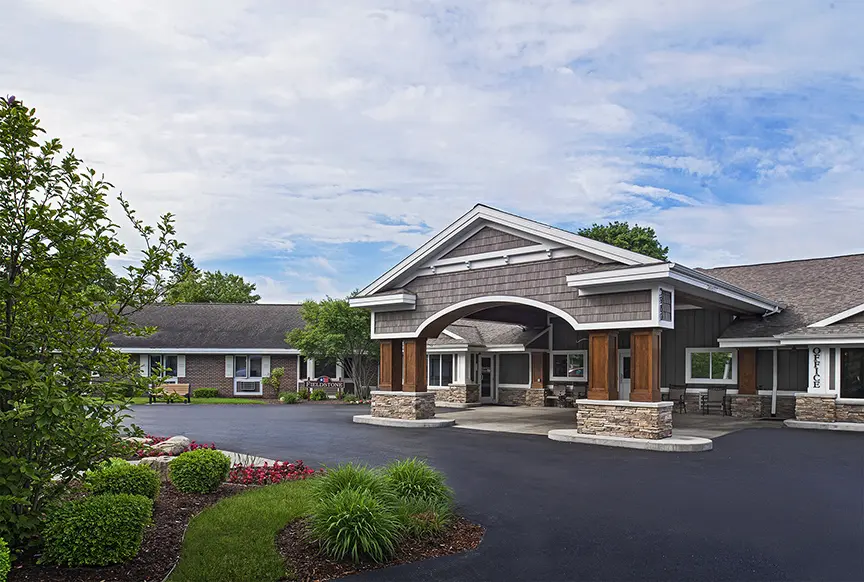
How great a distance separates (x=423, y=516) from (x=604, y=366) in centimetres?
891

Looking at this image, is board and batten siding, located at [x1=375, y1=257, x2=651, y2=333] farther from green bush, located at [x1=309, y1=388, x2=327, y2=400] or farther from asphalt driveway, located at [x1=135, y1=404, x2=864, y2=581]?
green bush, located at [x1=309, y1=388, x2=327, y2=400]

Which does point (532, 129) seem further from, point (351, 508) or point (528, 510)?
point (351, 508)

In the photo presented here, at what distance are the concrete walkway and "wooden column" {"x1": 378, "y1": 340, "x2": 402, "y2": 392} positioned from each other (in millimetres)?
2119

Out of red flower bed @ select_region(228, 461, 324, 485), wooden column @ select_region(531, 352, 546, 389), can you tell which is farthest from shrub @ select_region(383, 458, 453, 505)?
wooden column @ select_region(531, 352, 546, 389)

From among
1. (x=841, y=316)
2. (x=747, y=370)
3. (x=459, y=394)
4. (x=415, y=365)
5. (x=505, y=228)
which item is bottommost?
(x=459, y=394)

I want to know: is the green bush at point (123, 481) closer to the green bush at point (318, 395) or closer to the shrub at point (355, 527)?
the shrub at point (355, 527)

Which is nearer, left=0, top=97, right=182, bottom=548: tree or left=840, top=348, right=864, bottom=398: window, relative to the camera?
left=0, top=97, right=182, bottom=548: tree

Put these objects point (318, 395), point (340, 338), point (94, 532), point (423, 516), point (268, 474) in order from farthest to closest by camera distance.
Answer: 1. point (318, 395)
2. point (340, 338)
3. point (268, 474)
4. point (423, 516)
5. point (94, 532)

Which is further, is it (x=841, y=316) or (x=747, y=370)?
(x=747, y=370)

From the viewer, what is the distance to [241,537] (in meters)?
6.78

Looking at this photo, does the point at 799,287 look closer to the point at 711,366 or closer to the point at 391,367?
the point at 711,366

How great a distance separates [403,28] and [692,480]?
8367 millimetres

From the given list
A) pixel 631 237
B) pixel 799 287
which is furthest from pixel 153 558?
pixel 631 237

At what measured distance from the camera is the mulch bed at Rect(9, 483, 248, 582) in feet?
18.3
